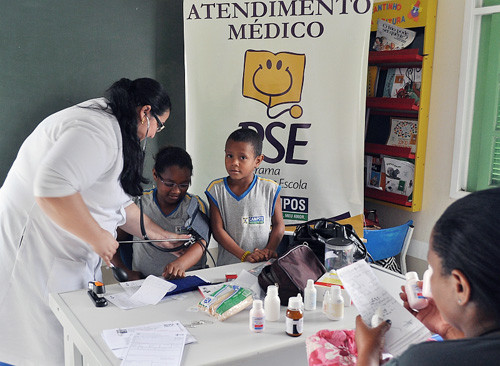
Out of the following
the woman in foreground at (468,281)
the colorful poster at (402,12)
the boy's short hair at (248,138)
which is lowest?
the woman in foreground at (468,281)

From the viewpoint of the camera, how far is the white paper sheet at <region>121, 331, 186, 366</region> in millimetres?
1378

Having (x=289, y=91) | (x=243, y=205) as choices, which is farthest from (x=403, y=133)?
(x=243, y=205)

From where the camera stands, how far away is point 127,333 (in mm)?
1533

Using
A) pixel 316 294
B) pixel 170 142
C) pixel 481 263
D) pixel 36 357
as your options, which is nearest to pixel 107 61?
pixel 170 142

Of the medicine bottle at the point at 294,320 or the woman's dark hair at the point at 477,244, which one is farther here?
the medicine bottle at the point at 294,320

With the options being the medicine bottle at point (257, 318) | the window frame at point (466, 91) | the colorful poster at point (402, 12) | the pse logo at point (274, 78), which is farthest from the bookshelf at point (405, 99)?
the medicine bottle at point (257, 318)

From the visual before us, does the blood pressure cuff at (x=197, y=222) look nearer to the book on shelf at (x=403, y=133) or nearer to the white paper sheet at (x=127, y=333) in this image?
the white paper sheet at (x=127, y=333)

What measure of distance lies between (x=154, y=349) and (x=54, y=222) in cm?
58

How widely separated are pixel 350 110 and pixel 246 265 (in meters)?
1.28

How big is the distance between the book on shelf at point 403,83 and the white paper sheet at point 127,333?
7.95 ft

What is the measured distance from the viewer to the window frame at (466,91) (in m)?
3.06

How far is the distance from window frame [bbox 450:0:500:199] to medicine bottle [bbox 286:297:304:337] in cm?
191

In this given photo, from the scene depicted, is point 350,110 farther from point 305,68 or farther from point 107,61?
point 107,61

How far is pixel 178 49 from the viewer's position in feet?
10.5
